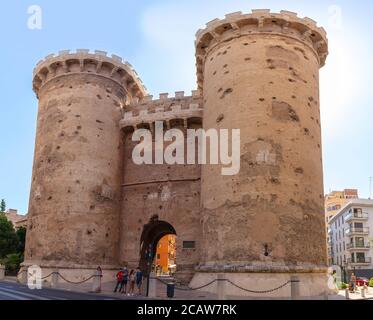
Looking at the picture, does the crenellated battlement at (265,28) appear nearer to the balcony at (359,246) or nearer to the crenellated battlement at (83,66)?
the crenellated battlement at (83,66)

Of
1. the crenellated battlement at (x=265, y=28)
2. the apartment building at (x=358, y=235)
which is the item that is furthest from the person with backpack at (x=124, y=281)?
the apartment building at (x=358, y=235)

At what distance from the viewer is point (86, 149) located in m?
22.8

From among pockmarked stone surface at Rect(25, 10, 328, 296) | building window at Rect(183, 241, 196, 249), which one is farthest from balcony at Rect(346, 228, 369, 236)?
building window at Rect(183, 241, 196, 249)

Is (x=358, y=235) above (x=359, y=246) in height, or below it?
above

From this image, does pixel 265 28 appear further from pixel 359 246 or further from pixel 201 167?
pixel 359 246

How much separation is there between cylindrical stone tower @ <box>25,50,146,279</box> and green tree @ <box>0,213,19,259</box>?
13521 millimetres

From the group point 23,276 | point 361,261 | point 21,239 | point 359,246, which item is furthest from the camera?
point 359,246

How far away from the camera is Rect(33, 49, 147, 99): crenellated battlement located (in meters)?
24.1

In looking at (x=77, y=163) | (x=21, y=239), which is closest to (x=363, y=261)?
(x=21, y=239)

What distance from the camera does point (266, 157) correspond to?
59.1 ft

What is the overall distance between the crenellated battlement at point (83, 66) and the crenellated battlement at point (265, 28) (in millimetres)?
5680

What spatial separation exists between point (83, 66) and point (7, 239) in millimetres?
18141

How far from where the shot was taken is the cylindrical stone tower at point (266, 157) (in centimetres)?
1714

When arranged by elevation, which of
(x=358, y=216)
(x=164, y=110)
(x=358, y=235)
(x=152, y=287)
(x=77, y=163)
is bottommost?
(x=152, y=287)
